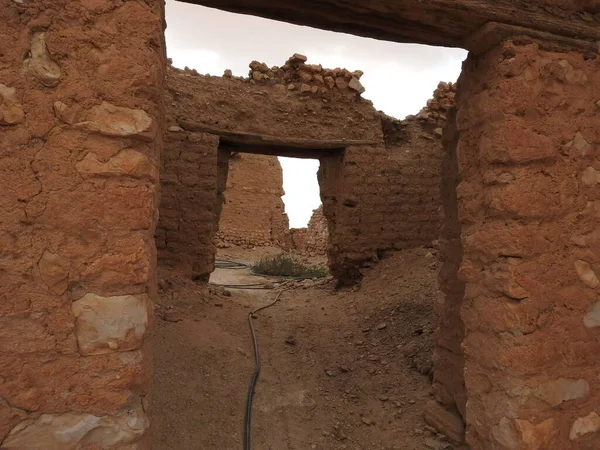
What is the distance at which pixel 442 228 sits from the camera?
3.18m

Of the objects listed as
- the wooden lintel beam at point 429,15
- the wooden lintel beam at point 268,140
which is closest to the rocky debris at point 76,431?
the wooden lintel beam at point 429,15

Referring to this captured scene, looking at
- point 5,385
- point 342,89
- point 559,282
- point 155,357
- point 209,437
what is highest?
point 342,89

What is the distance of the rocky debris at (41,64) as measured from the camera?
1.59 meters

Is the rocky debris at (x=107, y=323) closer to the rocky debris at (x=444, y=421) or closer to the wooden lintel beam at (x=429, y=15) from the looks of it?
the wooden lintel beam at (x=429, y=15)

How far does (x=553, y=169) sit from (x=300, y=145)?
4.64m

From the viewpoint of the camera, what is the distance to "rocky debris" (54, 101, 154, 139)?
5.32ft

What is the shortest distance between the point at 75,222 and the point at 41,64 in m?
0.58

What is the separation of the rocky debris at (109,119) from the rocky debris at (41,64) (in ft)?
0.29

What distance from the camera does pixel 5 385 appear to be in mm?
1518

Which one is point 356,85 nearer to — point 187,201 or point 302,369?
point 187,201

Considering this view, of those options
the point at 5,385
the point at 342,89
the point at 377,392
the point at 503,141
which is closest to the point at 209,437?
the point at 377,392

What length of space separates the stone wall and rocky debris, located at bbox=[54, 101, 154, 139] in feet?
39.0

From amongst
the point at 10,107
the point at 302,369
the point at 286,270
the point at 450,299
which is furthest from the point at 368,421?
the point at 286,270

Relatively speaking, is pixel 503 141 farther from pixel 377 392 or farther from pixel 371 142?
pixel 371 142
